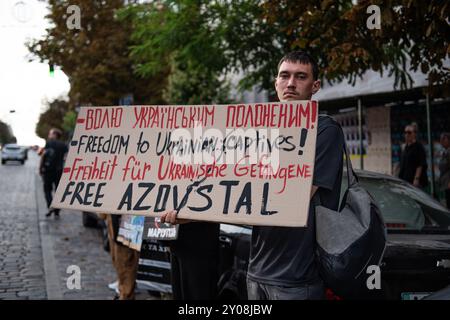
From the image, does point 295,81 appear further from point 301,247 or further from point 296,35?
point 296,35

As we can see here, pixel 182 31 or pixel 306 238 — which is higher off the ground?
pixel 182 31

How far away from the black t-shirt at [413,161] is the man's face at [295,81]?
23.0 feet

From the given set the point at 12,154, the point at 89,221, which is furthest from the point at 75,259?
the point at 12,154

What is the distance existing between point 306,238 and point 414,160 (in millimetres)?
7319

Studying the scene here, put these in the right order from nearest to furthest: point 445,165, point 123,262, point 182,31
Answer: point 123,262, point 445,165, point 182,31

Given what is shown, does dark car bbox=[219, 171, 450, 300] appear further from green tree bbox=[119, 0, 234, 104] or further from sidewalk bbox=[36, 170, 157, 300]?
green tree bbox=[119, 0, 234, 104]

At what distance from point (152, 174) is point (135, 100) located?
2205 centimetres

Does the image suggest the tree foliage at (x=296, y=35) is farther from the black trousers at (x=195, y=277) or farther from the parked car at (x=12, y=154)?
the parked car at (x=12, y=154)

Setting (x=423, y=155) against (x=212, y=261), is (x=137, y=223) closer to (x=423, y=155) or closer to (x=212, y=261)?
(x=212, y=261)

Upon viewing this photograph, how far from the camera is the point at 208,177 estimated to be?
120 inches

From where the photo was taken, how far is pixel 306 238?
2.69 metres

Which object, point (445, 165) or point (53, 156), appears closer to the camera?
point (445, 165)
